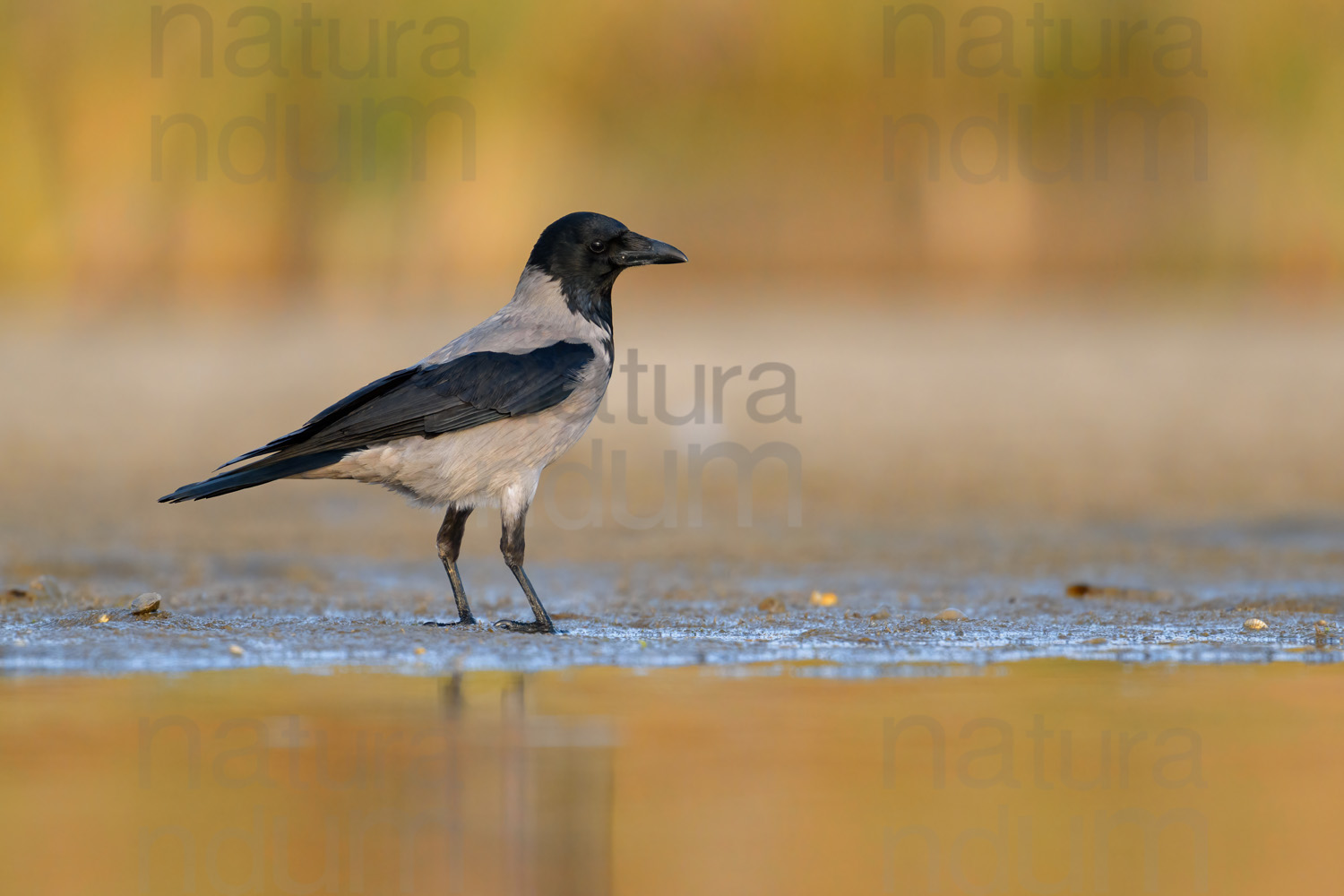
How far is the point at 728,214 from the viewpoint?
15500mm

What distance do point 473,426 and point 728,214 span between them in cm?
968

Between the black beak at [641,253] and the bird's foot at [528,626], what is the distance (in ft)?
5.04

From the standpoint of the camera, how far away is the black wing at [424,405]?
5934 millimetres

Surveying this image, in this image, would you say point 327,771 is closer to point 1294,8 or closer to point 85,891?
point 85,891

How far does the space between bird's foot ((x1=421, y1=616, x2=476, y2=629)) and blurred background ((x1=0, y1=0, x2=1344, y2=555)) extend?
4.36m

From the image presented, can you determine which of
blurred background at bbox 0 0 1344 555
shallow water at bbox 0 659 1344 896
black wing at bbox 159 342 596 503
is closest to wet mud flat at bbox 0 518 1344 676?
shallow water at bbox 0 659 1344 896

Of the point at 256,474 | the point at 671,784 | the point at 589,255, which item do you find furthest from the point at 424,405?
the point at 671,784

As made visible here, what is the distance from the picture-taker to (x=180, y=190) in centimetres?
1358

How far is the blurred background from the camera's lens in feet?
37.8

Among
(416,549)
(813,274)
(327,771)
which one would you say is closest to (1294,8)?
(813,274)

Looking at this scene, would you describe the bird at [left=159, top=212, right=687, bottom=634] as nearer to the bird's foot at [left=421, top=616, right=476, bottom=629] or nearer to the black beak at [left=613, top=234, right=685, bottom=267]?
the bird's foot at [left=421, top=616, right=476, bottom=629]

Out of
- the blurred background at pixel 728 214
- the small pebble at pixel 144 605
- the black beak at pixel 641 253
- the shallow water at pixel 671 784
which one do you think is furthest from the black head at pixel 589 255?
the blurred background at pixel 728 214

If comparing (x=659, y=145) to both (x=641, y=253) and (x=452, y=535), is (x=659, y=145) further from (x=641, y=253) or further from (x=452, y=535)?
(x=452, y=535)

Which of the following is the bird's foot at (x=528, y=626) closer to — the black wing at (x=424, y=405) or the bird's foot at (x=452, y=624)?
the bird's foot at (x=452, y=624)
